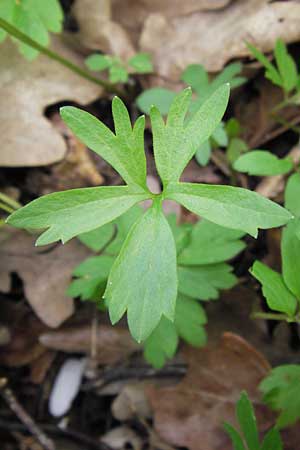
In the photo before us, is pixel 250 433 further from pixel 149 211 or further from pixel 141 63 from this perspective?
pixel 141 63

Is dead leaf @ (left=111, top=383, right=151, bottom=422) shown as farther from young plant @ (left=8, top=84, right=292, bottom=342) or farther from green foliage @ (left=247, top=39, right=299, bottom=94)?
green foliage @ (left=247, top=39, right=299, bottom=94)

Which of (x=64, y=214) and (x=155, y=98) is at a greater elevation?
(x=155, y=98)

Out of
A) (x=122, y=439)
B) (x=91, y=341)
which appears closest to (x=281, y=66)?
(x=91, y=341)

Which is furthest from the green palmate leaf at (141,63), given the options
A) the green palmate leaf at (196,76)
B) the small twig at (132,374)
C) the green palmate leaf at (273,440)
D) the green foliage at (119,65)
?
the green palmate leaf at (273,440)

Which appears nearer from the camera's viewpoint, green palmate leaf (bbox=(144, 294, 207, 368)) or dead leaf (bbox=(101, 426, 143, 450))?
green palmate leaf (bbox=(144, 294, 207, 368))

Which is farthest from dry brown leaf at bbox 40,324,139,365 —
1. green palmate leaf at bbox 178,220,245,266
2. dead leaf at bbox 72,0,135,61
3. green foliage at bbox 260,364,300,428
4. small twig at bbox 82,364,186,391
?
dead leaf at bbox 72,0,135,61

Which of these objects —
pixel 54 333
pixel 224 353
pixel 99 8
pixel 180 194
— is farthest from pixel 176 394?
pixel 99 8

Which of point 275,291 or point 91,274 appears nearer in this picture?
point 275,291
